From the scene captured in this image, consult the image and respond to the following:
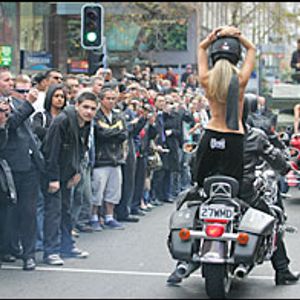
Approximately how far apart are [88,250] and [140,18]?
2763 centimetres

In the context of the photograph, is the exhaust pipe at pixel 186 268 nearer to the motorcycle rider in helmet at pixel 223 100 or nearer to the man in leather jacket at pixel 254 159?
the motorcycle rider in helmet at pixel 223 100

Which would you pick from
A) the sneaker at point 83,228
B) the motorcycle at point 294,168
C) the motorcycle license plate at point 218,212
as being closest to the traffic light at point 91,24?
the motorcycle at point 294,168

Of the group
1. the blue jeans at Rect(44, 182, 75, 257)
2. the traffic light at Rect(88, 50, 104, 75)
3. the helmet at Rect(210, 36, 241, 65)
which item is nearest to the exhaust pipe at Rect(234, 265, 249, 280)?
the helmet at Rect(210, 36, 241, 65)

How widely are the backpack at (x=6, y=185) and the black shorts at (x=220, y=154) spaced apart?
2.27 meters

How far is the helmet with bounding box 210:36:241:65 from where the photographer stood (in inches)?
321

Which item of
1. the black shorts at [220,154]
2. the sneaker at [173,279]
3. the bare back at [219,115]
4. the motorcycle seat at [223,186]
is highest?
the bare back at [219,115]

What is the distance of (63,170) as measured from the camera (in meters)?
10.6

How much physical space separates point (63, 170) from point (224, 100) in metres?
3.07

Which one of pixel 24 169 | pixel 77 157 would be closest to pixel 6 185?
pixel 24 169

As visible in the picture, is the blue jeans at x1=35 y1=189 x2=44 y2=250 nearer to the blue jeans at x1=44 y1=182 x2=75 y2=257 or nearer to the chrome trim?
the blue jeans at x1=44 y1=182 x2=75 y2=257

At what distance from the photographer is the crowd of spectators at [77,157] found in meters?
10.1

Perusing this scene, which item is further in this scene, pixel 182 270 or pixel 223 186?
pixel 182 270

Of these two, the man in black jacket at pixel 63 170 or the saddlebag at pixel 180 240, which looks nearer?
the saddlebag at pixel 180 240

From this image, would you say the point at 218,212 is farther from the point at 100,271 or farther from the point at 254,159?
the point at 100,271
